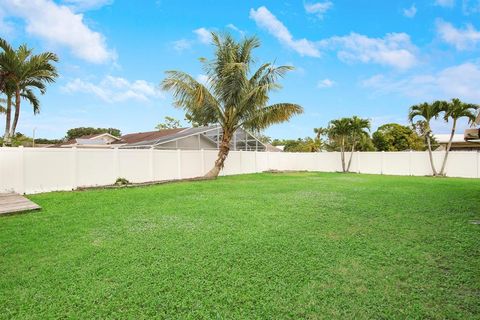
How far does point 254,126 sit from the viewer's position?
14.9m

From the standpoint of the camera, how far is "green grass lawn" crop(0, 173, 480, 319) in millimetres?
2471

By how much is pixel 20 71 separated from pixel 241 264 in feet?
40.6

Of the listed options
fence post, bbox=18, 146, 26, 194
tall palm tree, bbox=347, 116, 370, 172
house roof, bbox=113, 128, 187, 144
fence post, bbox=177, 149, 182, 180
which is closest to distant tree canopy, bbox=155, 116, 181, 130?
house roof, bbox=113, 128, 187, 144

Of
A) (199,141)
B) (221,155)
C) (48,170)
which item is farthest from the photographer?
(199,141)

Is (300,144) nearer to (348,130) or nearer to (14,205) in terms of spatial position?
(348,130)

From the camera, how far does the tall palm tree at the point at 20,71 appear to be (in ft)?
35.8

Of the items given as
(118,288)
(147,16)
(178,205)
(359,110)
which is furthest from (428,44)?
(118,288)

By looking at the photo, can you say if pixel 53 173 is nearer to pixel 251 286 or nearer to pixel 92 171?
pixel 92 171

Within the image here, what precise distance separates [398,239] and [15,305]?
465 cm

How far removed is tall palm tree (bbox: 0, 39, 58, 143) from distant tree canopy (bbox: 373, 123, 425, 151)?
25.6 m

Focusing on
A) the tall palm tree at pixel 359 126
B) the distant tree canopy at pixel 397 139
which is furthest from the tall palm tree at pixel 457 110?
the distant tree canopy at pixel 397 139

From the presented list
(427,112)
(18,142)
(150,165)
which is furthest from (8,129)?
(427,112)

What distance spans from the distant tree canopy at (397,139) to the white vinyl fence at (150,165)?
781cm

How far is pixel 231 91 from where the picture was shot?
13734 mm
